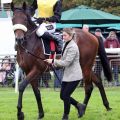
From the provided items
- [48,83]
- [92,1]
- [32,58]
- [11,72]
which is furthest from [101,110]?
[92,1]

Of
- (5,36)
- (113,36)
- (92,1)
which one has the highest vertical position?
(113,36)

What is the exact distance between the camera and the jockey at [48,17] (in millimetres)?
11461

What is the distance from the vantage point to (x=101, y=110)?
11.9 m

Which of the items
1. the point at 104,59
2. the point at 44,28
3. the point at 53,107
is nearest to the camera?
the point at 44,28

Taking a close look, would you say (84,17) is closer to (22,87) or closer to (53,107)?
(53,107)

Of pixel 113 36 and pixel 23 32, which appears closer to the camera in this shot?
pixel 23 32

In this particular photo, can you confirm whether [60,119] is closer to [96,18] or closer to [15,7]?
[15,7]

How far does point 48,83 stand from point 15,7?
23.8 feet

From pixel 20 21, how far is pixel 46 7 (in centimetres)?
133

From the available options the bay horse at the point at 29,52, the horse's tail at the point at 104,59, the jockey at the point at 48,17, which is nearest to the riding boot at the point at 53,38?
the jockey at the point at 48,17

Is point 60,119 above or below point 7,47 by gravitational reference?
above

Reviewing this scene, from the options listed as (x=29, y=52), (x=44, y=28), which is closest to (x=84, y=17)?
(x=44, y=28)

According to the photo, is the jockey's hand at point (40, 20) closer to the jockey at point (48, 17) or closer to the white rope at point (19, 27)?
the jockey at point (48, 17)

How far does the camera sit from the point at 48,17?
11.9 metres
